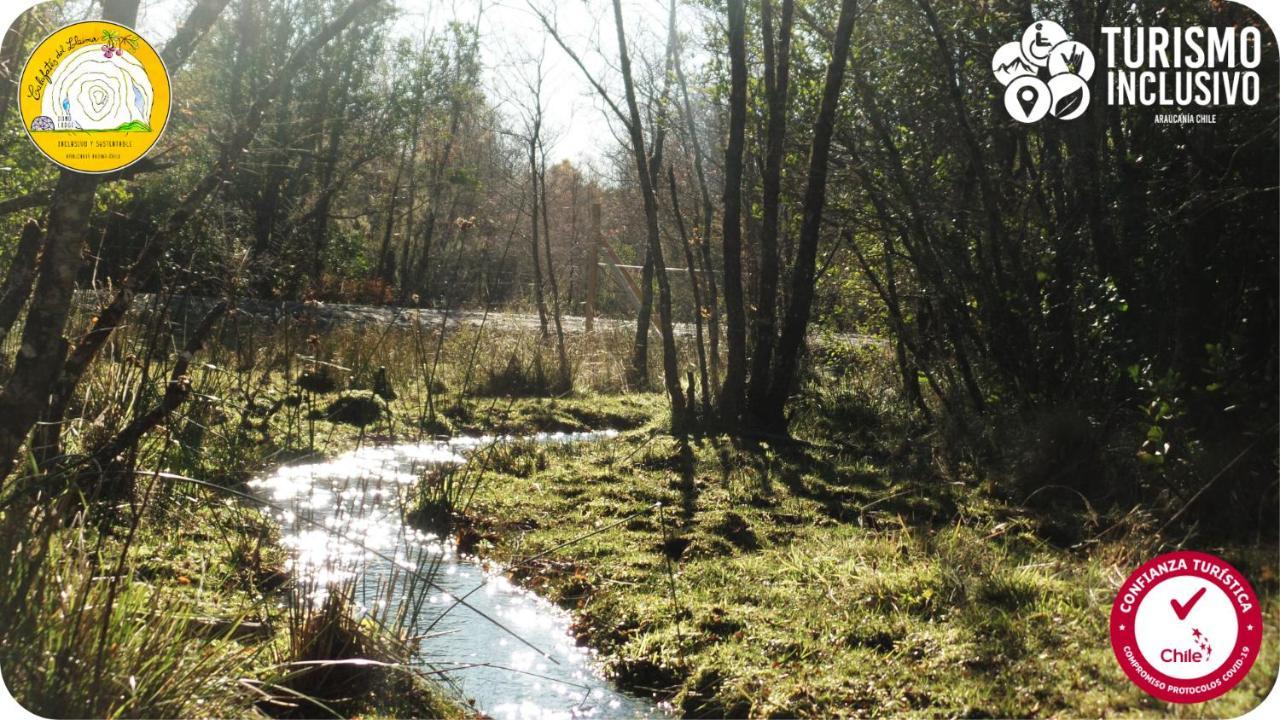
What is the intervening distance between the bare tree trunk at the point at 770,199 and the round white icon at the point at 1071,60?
11.0 ft

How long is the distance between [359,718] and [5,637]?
0.98 metres

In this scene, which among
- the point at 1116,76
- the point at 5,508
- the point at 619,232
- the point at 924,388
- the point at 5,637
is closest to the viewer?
the point at 5,637

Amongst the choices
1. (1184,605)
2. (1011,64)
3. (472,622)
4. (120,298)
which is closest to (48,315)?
(120,298)

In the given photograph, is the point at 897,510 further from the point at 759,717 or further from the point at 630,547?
the point at 759,717

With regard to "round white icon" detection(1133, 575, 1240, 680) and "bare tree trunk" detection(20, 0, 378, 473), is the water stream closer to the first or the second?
"bare tree trunk" detection(20, 0, 378, 473)

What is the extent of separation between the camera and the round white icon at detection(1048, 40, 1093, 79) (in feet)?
13.8

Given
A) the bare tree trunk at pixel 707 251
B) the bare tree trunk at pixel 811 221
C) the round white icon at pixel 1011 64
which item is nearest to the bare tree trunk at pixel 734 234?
the bare tree trunk at pixel 811 221

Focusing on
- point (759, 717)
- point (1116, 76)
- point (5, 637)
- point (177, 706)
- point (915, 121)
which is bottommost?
point (759, 717)

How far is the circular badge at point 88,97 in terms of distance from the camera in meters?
3.04

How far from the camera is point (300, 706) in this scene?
2.98m

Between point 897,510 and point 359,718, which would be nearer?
point 359,718

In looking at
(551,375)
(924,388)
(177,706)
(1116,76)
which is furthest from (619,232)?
(177,706)

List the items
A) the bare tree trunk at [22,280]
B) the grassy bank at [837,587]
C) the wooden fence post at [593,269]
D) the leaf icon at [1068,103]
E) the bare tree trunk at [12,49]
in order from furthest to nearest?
the wooden fence post at [593,269] → the leaf icon at [1068,103] → the bare tree trunk at [12,49] → the bare tree trunk at [22,280] → the grassy bank at [837,587]

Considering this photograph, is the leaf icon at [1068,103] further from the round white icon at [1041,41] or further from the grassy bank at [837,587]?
the grassy bank at [837,587]
